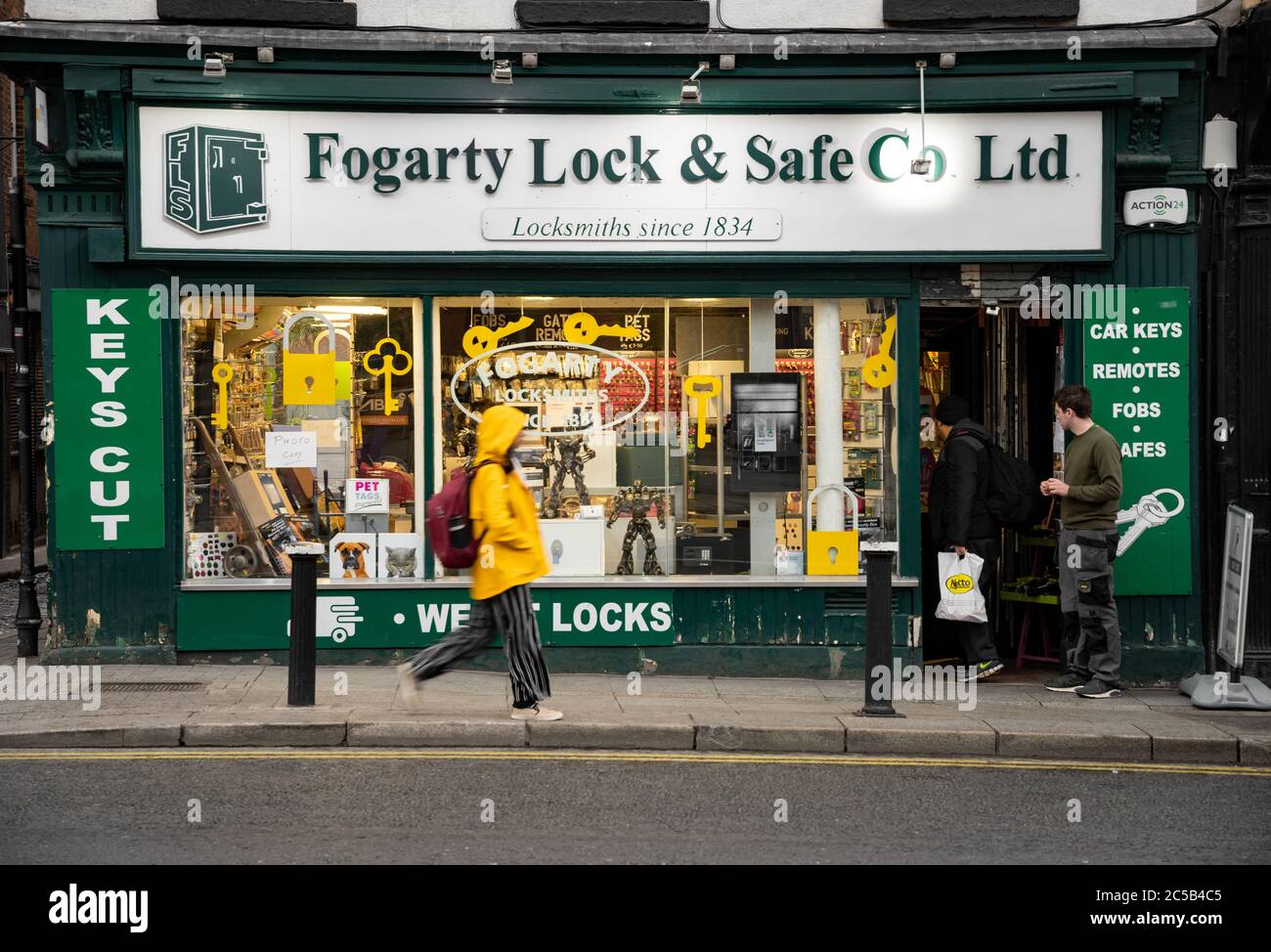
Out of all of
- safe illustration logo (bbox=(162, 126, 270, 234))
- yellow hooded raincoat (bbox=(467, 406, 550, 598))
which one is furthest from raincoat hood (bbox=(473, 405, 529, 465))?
safe illustration logo (bbox=(162, 126, 270, 234))

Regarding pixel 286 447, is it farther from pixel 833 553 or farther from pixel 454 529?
pixel 833 553

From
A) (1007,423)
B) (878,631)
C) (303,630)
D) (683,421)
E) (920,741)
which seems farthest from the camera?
(1007,423)

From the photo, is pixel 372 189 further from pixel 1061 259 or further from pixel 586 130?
pixel 1061 259

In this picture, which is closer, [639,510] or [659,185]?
[659,185]

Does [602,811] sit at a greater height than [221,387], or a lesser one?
lesser

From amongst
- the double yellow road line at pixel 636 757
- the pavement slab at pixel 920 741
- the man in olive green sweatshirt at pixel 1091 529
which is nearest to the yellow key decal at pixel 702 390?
the man in olive green sweatshirt at pixel 1091 529

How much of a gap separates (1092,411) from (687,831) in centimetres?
564

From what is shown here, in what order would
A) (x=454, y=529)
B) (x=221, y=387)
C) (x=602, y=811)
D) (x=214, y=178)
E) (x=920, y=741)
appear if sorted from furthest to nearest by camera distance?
1. (x=221, y=387)
2. (x=214, y=178)
3. (x=920, y=741)
4. (x=454, y=529)
5. (x=602, y=811)

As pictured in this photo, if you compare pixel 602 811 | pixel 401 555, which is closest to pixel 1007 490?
pixel 401 555

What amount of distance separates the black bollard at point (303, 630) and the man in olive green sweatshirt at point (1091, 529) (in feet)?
16.8

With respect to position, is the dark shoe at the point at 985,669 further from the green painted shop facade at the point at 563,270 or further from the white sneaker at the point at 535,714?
the white sneaker at the point at 535,714

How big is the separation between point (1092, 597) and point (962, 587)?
976mm

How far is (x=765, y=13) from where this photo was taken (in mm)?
10547

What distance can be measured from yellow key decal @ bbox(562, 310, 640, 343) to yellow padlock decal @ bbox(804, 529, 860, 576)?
2185 millimetres
